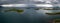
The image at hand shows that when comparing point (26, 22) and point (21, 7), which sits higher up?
point (21, 7)

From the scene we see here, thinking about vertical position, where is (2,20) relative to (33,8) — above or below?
below

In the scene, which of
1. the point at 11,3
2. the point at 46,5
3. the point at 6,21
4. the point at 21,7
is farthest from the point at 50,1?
the point at 6,21

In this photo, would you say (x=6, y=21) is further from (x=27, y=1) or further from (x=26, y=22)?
(x=27, y=1)

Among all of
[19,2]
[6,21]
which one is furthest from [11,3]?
[6,21]

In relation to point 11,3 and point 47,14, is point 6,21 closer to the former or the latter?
point 11,3

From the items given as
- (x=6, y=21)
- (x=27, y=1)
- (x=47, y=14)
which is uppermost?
(x=27, y=1)

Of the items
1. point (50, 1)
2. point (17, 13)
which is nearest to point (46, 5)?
point (50, 1)
